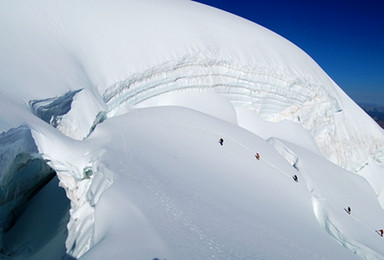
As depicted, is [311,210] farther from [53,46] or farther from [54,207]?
A: [53,46]

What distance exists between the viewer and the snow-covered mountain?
4.14m

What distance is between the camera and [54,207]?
6.21m

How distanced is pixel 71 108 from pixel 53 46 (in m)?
2.14

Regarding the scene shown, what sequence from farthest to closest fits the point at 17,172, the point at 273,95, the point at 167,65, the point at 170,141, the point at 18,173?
the point at 273,95
the point at 167,65
the point at 170,141
the point at 18,173
the point at 17,172

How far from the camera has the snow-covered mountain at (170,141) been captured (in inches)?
163

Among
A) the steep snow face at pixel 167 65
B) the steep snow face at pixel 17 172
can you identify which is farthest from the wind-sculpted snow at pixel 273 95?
the steep snow face at pixel 17 172

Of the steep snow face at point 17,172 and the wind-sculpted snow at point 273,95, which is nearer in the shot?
the steep snow face at point 17,172

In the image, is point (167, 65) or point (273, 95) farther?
point (273, 95)

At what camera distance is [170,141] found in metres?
7.25

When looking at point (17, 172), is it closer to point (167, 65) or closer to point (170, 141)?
point (170, 141)

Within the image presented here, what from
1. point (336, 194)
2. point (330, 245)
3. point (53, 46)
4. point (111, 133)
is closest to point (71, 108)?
point (111, 133)

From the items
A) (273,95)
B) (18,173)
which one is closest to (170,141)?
(18,173)

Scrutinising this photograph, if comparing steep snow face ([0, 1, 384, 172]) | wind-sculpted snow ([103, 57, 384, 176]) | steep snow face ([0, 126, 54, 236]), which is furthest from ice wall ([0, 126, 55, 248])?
wind-sculpted snow ([103, 57, 384, 176])

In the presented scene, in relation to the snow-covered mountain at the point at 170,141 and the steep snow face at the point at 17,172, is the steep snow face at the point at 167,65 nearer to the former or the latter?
the snow-covered mountain at the point at 170,141
